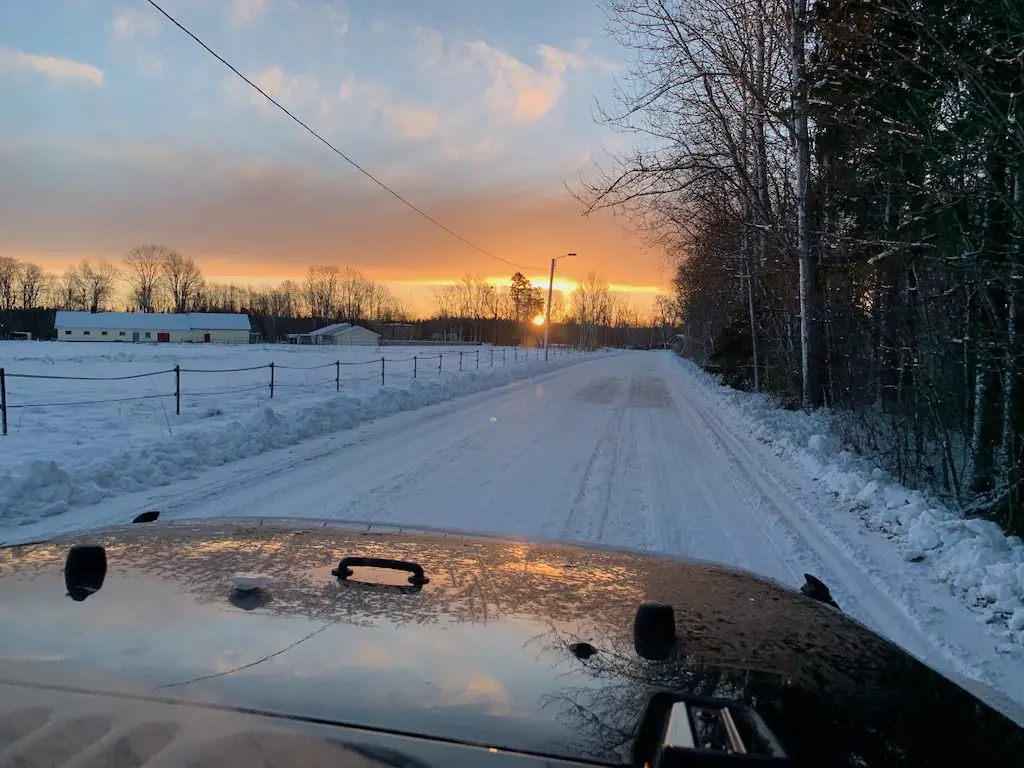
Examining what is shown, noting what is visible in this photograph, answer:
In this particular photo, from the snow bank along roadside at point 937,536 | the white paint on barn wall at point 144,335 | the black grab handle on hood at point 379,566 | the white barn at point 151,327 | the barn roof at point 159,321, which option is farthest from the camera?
the barn roof at point 159,321

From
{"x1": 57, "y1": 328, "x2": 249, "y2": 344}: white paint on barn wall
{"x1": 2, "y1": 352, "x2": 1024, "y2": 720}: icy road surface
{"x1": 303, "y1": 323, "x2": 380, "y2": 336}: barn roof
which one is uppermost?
{"x1": 303, "y1": 323, "x2": 380, "y2": 336}: barn roof

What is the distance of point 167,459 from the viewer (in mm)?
8977

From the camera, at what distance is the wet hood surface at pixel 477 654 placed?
4.76 ft

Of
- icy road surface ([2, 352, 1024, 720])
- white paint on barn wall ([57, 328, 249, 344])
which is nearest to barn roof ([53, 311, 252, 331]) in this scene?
white paint on barn wall ([57, 328, 249, 344])

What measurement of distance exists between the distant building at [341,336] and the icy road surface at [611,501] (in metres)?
106

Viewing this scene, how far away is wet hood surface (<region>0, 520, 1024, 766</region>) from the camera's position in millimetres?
1452

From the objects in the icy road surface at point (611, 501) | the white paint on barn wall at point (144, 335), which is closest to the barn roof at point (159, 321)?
the white paint on barn wall at point (144, 335)

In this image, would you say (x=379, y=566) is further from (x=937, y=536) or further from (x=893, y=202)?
(x=893, y=202)

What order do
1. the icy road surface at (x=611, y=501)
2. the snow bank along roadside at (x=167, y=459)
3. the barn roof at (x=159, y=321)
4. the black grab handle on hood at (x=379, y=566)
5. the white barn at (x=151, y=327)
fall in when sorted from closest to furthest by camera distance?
the black grab handle on hood at (x=379, y=566), the icy road surface at (x=611, y=501), the snow bank along roadside at (x=167, y=459), the white barn at (x=151, y=327), the barn roof at (x=159, y=321)

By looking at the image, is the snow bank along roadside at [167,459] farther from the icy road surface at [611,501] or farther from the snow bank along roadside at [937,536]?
the snow bank along roadside at [937,536]

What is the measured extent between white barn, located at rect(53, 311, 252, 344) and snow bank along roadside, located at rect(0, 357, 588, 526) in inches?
4188

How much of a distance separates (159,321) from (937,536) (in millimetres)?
127807

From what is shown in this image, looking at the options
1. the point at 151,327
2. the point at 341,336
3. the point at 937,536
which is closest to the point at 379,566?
the point at 937,536

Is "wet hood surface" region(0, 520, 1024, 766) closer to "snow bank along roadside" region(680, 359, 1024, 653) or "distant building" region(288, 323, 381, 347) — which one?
"snow bank along roadside" region(680, 359, 1024, 653)
